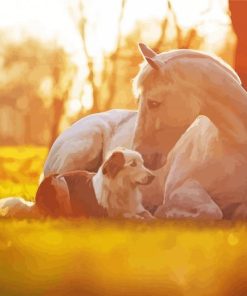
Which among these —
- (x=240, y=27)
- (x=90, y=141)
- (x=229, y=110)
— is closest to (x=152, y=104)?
(x=229, y=110)

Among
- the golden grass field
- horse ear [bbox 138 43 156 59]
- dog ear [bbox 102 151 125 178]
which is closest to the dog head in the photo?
dog ear [bbox 102 151 125 178]

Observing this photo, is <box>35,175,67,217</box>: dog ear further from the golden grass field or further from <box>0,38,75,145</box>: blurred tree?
<box>0,38,75,145</box>: blurred tree

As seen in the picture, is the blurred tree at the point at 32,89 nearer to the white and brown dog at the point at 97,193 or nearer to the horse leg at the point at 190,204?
the white and brown dog at the point at 97,193

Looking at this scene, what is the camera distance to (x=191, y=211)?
4.96 metres

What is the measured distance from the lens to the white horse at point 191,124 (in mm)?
4809

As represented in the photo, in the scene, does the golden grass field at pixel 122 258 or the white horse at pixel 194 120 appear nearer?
the golden grass field at pixel 122 258

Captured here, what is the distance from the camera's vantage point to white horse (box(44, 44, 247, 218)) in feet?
15.8

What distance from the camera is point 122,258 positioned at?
3.80 m

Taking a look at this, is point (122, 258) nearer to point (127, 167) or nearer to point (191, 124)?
point (127, 167)

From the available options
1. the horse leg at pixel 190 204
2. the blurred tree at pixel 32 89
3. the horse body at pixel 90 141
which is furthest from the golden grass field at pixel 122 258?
the blurred tree at pixel 32 89

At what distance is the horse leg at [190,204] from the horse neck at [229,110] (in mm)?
378

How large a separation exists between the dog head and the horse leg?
0.29m

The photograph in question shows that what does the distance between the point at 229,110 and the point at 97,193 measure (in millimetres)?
967

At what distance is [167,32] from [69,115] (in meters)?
1.02
